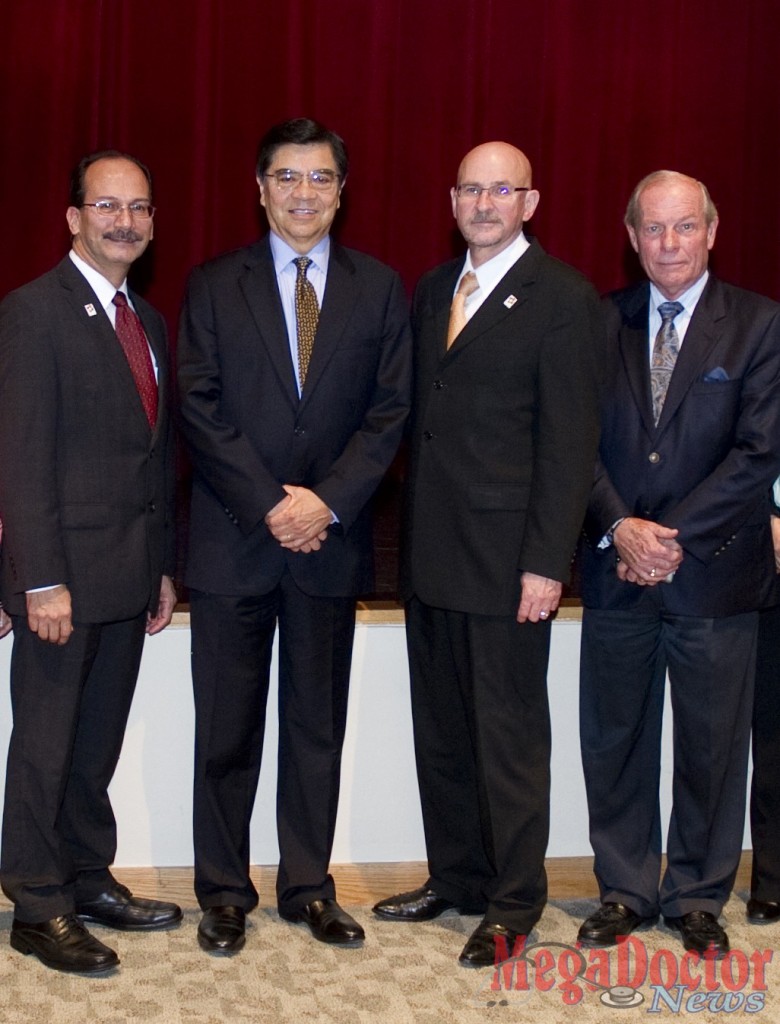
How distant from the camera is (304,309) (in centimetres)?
Answer: 281

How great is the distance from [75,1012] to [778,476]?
5.72 ft

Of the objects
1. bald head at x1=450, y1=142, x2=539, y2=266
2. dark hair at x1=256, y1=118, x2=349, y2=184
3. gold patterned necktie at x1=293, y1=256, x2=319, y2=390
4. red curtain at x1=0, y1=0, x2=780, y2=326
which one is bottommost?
gold patterned necktie at x1=293, y1=256, x2=319, y2=390

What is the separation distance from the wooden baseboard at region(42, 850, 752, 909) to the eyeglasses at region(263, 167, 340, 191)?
60.8 inches

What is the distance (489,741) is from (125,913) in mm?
856

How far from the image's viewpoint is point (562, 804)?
3.30 meters

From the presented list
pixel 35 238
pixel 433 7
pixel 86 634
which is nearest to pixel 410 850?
pixel 86 634

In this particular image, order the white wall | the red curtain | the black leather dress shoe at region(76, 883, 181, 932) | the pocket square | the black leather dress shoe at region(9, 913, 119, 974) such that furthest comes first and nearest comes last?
the red curtain → the white wall → the black leather dress shoe at region(76, 883, 181, 932) → the pocket square → the black leather dress shoe at region(9, 913, 119, 974)

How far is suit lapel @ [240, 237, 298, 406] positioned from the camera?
275 cm

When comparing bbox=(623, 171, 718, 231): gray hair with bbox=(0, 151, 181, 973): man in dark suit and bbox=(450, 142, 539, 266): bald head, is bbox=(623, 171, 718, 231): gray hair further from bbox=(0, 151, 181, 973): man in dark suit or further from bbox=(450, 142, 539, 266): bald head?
bbox=(0, 151, 181, 973): man in dark suit

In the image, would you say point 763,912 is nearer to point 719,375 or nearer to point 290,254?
point 719,375

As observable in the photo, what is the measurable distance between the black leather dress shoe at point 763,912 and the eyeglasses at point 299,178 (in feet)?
5.94

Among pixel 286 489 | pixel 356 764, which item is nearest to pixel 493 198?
pixel 286 489

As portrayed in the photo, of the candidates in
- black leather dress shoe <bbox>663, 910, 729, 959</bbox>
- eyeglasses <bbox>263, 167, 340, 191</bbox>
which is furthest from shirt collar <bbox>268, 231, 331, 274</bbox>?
black leather dress shoe <bbox>663, 910, 729, 959</bbox>

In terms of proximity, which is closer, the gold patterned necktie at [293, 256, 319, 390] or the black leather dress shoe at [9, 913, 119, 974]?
the black leather dress shoe at [9, 913, 119, 974]
